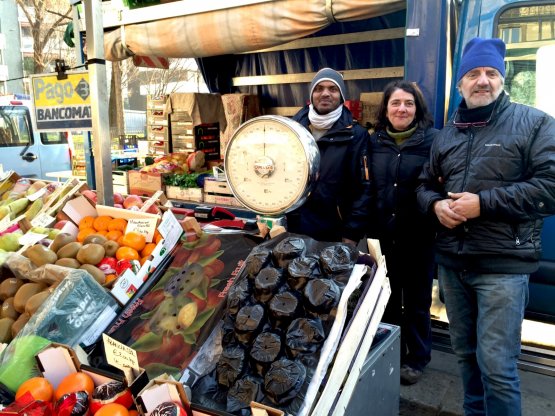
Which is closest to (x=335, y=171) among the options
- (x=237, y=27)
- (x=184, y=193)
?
(x=237, y=27)

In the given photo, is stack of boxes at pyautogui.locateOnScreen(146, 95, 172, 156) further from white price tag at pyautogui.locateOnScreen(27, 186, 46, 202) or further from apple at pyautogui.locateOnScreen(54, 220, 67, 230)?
apple at pyautogui.locateOnScreen(54, 220, 67, 230)

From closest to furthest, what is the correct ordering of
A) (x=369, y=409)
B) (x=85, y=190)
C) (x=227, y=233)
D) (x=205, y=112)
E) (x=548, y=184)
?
(x=369, y=409)
(x=548, y=184)
(x=227, y=233)
(x=85, y=190)
(x=205, y=112)

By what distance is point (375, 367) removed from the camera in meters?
1.72

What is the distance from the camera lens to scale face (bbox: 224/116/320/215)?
175 cm

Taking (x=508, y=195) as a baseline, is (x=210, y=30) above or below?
above

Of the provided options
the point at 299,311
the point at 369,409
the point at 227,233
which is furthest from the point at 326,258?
the point at 227,233

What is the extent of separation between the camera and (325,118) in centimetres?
265

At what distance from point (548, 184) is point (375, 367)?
41.3 inches

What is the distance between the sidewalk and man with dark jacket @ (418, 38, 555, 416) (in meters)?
0.74

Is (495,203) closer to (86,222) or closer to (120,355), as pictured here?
(120,355)

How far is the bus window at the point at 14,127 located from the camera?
28.8 ft

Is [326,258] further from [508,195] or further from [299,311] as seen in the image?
[508,195]

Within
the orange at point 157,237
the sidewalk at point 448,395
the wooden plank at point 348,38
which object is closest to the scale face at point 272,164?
the orange at point 157,237

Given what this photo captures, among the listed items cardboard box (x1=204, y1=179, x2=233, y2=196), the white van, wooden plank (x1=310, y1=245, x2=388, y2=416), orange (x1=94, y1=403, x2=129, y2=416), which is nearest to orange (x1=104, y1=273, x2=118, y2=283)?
orange (x1=94, y1=403, x2=129, y2=416)
